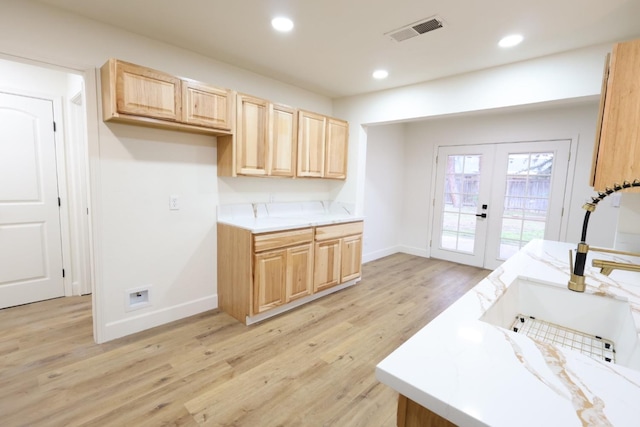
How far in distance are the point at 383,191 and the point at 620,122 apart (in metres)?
3.66

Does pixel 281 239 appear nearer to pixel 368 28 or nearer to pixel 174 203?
pixel 174 203

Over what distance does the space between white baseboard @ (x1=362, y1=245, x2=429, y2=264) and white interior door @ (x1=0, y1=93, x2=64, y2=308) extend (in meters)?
3.98

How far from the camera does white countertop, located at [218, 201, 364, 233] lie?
2.96m

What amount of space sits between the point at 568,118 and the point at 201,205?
462 cm

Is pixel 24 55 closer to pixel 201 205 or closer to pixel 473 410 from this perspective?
pixel 201 205

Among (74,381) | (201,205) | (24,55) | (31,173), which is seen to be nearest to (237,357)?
(74,381)

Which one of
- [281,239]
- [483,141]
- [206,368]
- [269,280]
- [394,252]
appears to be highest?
[483,141]

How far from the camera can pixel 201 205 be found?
2.97 metres

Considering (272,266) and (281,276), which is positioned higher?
(272,266)

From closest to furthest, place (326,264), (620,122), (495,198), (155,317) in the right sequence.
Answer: (620,122) → (155,317) → (326,264) → (495,198)

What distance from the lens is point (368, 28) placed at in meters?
2.27

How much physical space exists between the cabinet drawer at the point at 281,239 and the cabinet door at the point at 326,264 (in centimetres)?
22

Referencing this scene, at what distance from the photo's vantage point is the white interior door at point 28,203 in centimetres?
294

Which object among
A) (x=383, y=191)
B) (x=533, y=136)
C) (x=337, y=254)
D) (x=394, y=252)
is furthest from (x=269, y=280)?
(x=533, y=136)
